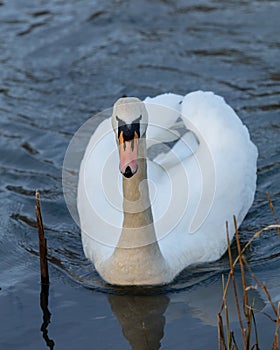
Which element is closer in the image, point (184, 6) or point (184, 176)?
point (184, 176)

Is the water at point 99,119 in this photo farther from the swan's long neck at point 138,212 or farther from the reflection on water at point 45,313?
the swan's long neck at point 138,212

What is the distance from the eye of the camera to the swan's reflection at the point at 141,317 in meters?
6.42

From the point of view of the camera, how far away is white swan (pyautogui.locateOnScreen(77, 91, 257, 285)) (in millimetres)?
6633

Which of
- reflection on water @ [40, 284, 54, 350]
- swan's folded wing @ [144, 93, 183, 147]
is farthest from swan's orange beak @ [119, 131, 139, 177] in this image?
swan's folded wing @ [144, 93, 183, 147]

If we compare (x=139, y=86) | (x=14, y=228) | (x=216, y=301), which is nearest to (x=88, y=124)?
(x=139, y=86)

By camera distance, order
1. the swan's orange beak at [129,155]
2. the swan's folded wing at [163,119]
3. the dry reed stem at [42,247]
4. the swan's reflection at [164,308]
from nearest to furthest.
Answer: the swan's orange beak at [129,155] < the dry reed stem at [42,247] < the swan's reflection at [164,308] < the swan's folded wing at [163,119]

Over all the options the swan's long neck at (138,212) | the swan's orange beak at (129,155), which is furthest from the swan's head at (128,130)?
the swan's long neck at (138,212)

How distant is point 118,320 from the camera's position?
21.9 feet

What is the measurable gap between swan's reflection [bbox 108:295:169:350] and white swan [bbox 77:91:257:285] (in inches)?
5.1

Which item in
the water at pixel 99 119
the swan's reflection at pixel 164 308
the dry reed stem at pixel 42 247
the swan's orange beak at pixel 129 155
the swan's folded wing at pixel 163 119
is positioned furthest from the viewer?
the swan's folded wing at pixel 163 119

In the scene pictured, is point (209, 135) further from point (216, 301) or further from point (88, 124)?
point (88, 124)

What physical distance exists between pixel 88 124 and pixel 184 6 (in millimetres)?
3426

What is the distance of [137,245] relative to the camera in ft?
22.3

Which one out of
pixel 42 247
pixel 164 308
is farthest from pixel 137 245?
pixel 42 247
